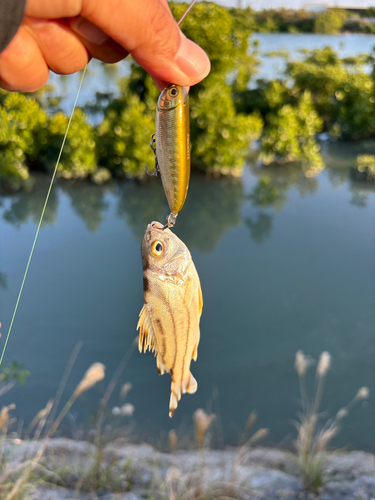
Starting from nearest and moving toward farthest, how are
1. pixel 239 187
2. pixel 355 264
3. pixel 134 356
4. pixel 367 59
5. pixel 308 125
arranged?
pixel 134 356, pixel 355 264, pixel 239 187, pixel 308 125, pixel 367 59

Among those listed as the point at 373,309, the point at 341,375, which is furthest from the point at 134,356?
the point at 373,309

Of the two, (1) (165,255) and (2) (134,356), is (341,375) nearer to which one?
(2) (134,356)

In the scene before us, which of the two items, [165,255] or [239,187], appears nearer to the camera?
[165,255]

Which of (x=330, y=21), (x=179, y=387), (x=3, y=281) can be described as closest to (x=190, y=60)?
(x=179, y=387)

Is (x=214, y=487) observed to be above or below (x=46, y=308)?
above

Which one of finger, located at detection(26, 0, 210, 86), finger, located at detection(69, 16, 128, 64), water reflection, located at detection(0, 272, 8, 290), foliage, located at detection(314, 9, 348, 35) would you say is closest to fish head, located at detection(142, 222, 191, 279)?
finger, located at detection(26, 0, 210, 86)

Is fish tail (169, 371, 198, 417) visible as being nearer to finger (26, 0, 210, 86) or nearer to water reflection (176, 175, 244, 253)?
finger (26, 0, 210, 86)
